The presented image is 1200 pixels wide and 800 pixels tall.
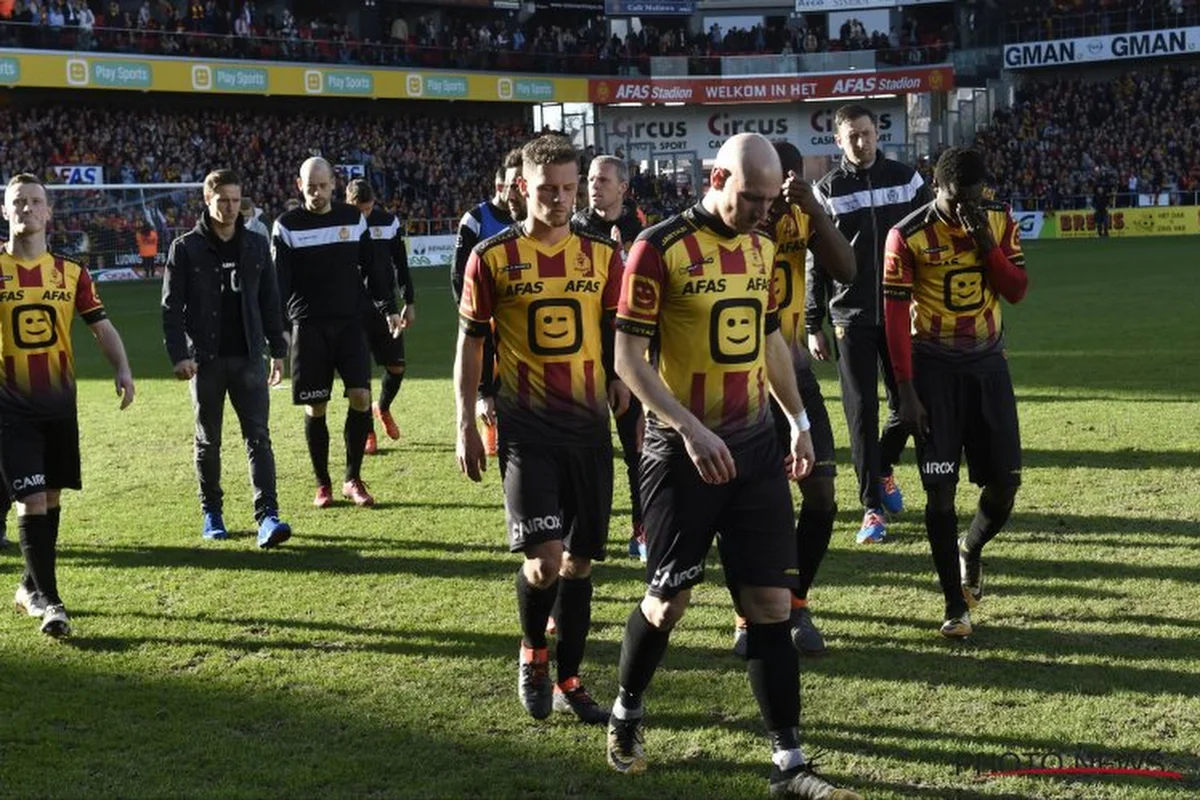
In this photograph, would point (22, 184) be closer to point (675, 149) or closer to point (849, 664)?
point (849, 664)

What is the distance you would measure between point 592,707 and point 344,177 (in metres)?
39.0

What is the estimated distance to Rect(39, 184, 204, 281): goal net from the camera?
3275 centimetres

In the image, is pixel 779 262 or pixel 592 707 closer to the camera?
pixel 592 707

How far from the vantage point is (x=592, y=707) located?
226 inches

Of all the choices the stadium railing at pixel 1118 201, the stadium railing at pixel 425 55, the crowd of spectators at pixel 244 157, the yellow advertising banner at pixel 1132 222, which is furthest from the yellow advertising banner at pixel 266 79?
the yellow advertising banner at pixel 1132 222

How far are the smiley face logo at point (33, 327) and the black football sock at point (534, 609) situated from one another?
10.2 ft

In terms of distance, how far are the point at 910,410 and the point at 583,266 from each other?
173 centimetres

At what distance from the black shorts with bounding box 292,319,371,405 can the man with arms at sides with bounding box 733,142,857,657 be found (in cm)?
405

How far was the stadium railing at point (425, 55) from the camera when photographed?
40.8 m

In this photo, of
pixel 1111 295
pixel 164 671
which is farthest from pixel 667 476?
pixel 1111 295

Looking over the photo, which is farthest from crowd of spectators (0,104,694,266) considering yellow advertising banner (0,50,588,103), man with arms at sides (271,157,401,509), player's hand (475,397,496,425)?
player's hand (475,397,496,425)

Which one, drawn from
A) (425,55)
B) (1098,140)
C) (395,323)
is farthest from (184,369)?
(1098,140)

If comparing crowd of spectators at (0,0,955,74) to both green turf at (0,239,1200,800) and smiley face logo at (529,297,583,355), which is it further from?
smiley face logo at (529,297,583,355)

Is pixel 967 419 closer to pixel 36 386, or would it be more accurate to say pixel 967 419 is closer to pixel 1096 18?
pixel 36 386
